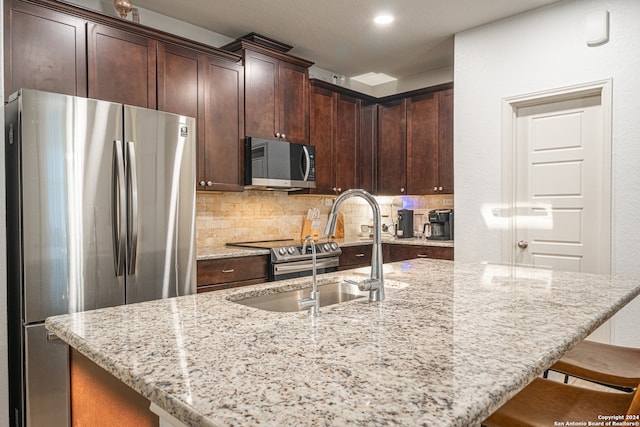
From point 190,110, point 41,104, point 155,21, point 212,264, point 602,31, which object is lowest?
point 212,264

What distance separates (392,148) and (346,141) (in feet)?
1.75

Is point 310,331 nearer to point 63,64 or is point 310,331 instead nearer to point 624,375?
point 624,375

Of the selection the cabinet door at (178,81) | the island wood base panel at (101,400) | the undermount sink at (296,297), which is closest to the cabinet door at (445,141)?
the cabinet door at (178,81)

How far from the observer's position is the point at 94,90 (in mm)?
2707

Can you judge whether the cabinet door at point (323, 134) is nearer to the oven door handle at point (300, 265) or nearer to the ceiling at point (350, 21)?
the ceiling at point (350, 21)

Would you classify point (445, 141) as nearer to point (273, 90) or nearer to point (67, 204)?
point (273, 90)

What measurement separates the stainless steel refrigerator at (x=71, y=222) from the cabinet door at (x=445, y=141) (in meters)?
2.70

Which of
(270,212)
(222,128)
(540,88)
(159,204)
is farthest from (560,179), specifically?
(159,204)

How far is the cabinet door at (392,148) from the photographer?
4594mm

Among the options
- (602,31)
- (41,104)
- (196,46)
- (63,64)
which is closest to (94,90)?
(63,64)

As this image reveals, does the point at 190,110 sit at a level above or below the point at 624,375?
above

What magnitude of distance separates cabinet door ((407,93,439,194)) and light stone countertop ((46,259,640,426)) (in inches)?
111

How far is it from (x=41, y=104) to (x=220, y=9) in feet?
5.44

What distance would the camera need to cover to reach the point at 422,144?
14.5 feet
